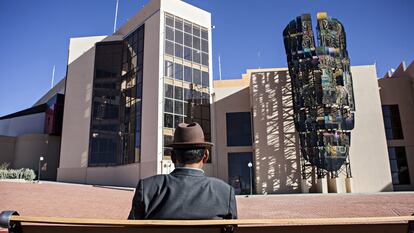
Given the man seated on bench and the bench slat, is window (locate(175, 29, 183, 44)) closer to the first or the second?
the man seated on bench

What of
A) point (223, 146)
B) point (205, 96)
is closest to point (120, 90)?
point (205, 96)

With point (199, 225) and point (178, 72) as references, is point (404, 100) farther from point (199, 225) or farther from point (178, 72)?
point (199, 225)

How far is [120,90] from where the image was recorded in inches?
1407

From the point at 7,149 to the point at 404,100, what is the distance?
45.4m

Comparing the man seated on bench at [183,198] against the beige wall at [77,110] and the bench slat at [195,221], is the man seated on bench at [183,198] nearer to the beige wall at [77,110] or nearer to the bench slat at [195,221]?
the bench slat at [195,221]

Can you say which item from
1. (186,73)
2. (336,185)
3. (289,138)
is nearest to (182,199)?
(336,185)

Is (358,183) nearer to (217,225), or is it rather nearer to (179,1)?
(179,1)

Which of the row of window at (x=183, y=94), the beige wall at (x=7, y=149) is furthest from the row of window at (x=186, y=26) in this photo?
the beige wall at (x=7, y=149)

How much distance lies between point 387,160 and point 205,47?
19882 mm

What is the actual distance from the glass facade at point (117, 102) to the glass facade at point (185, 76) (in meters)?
3.40

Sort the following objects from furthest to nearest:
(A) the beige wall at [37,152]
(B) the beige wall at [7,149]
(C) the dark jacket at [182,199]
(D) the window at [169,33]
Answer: (B) the beige wall at [7,149]
(A) the beige wall at [37,152]
(D) the window at [169,33]
(C) the dark jacket at [182,199]

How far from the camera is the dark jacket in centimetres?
196

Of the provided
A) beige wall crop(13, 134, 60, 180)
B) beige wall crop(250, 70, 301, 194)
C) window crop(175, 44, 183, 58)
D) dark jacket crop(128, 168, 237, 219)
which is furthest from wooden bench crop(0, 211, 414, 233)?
beige wall crop(13, 134, 60, 180)

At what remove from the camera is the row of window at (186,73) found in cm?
3127
